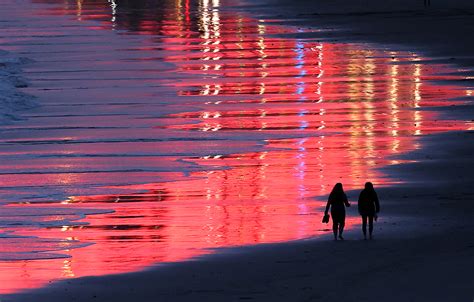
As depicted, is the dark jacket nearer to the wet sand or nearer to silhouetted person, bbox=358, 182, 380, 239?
silhouetted person, bbox=358, 182, 380, 239

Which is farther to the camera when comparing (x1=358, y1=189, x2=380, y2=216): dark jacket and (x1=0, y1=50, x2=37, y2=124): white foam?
(x1=0, y1=50, x2=37, y2=124): white foam

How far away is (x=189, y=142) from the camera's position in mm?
33500

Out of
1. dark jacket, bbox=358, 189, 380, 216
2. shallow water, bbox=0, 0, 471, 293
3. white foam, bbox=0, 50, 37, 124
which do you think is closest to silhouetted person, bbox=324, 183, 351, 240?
dark jacket, bbox=358, 189, 380, 216

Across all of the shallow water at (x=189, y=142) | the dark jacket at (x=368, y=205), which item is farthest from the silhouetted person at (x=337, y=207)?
the shallow water at (x=189, y=142)

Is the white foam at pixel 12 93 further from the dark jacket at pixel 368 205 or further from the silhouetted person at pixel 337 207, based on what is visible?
the dark jacket at pixel 368 205

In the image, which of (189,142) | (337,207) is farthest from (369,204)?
(189,142)

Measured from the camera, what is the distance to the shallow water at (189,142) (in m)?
22.7

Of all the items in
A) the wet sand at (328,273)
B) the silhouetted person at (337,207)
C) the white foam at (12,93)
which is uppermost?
the silhouetted person at (337,207)

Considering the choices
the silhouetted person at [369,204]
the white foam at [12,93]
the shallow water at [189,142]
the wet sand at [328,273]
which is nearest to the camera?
the wet sand at [328,273]

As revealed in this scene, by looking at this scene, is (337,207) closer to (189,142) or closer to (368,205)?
(368,205)

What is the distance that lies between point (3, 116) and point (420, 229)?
61.7ft

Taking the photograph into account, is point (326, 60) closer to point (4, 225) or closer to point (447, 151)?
point (447, 151)

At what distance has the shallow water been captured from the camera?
22.7m

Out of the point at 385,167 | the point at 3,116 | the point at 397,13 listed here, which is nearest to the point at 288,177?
the point at 385,167
